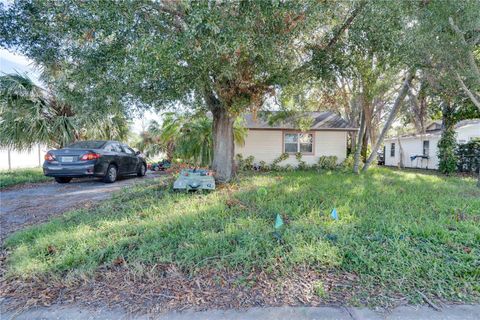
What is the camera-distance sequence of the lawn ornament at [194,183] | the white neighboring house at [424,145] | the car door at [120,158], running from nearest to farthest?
the lawn ornament at [194,183]
the car door at [120,158]
the white neighboring house at [424,145]

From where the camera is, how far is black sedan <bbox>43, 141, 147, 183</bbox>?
7.57 m

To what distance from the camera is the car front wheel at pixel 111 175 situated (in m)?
8.30

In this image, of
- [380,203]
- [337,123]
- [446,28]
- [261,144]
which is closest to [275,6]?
[380,203]

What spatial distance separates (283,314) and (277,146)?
1129cm

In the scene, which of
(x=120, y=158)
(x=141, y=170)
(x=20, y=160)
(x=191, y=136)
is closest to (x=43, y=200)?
(x=120, y=158)

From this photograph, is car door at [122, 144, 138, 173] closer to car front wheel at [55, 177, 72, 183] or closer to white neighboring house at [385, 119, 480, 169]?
car front wheel at [55, 177, 72, 183]

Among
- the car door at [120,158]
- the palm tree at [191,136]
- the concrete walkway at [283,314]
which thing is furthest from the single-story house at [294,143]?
the concrete walkway at [283,314]

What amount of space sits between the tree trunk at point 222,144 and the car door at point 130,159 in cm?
365

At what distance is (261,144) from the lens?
13281 millimetres

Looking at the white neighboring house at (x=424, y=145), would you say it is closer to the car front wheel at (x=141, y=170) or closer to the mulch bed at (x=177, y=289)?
the car front wheel at (x=141, y=170)

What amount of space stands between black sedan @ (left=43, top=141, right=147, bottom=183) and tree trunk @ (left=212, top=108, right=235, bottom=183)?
134 inches

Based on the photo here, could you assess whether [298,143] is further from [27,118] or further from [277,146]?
[27,118]

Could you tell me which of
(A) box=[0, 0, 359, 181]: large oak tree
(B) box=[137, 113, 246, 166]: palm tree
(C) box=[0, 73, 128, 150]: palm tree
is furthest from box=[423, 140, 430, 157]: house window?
(C) box=[0, 73, 128, 150]: palm tree

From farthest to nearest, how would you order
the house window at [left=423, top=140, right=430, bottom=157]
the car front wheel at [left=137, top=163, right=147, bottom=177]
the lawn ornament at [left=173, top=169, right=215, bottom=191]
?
the house window at [left=423, top=140, right=430, bottom=157]
the car front wheel at [left=137, top=163, right=147, bottom=177]
the lawn ornament at [left=173, top=169, right=215, bottom=191]
